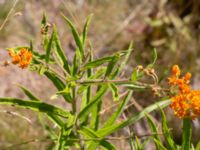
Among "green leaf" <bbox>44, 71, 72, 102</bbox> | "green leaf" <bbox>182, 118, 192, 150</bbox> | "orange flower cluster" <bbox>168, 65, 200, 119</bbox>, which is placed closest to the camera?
"orange flower cluster" <bbox>168, 65, 200, 119</bbox>

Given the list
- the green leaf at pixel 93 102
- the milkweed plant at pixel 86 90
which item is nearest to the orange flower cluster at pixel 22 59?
the milkweed plant at pixel 86 90

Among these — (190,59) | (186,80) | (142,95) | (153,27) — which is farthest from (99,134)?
(153,27)

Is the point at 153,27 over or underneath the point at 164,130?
over

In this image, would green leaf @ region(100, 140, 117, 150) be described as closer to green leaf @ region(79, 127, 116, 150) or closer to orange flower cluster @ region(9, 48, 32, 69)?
green leaf @ region(79, 127, 116, 150)

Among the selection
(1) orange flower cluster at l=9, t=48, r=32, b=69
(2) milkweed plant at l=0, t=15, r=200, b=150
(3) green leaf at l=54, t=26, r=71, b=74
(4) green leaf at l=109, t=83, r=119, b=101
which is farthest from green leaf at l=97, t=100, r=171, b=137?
(1) orange flower cluster at l=9, t=48, r=32, b=69

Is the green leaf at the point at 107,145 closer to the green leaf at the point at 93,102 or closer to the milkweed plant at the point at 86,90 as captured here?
the milkweed plant at the point at 86,90

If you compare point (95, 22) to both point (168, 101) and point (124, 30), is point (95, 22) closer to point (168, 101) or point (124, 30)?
point (124, 30)

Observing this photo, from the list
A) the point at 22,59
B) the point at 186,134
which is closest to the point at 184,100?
the point at 186,134

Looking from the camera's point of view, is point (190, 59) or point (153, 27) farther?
point (153, 27)
